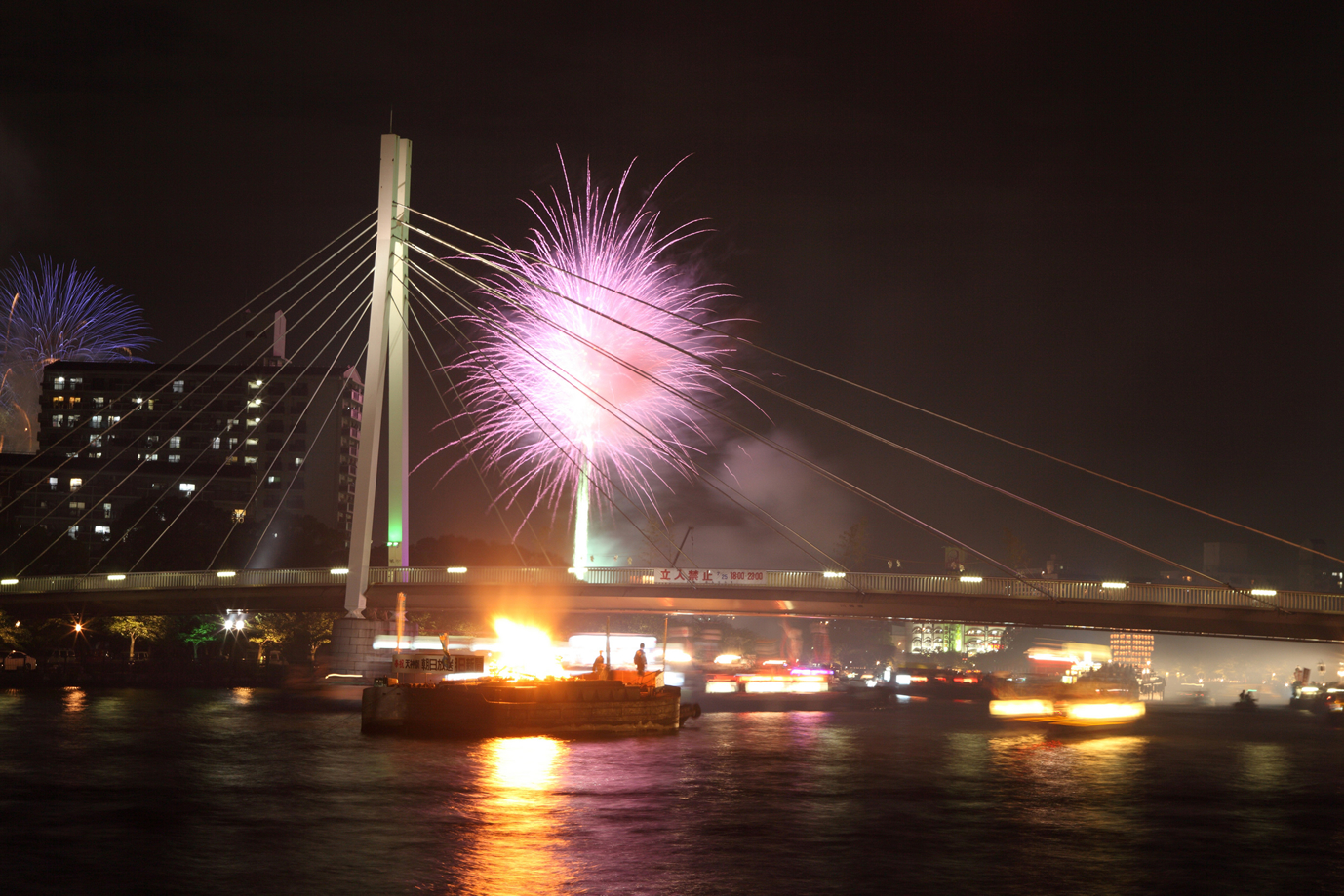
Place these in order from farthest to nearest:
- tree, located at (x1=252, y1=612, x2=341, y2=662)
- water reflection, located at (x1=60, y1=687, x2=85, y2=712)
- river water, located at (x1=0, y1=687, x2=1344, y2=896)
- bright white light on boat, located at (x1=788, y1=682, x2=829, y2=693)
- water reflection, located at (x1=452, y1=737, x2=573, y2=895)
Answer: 1. tree, located at (x1=252, y1=612, x2=341, y2=662)
2. bright white light on boat, located at (x1=788, y1=682, x2=829, y2=693)
3. water reflection, located at (x1=60, y1=687, x2=85, y2=712)
4. river water, located at (x1=0, y1=687, x2=1344, y2=896)
5. water reflection, located at (x1=452, y1=737, x2=573, y2=895)

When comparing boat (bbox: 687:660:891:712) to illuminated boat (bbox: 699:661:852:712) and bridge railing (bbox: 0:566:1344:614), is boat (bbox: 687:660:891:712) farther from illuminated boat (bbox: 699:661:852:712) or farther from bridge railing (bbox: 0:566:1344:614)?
bridge railing (bbox: 0:566:1344:614)

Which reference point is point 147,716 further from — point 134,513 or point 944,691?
point 134,513

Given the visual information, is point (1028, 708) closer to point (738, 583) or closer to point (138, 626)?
point (738, 583)

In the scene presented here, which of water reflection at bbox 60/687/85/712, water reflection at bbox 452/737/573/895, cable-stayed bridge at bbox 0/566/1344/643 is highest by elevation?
cable-stayed bridge at bbox 0/566/1344/643

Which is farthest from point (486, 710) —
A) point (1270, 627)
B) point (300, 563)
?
point (300, 563)

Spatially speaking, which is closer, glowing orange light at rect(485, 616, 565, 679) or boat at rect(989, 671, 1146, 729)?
glowing orange light at rect(485, 616, 565, 679)

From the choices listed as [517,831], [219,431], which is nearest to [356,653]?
[517,831]

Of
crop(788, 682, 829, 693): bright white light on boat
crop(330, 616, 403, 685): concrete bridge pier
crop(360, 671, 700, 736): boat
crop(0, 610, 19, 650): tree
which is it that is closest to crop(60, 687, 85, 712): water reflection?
crop(330, 616, 403, 685): concrete bridge pier

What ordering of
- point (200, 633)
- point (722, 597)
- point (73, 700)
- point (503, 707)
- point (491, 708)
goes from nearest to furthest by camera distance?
point (491, 708)
point (503, 707)
point (73, 700)
point (722, 597)
point (200, 633)
